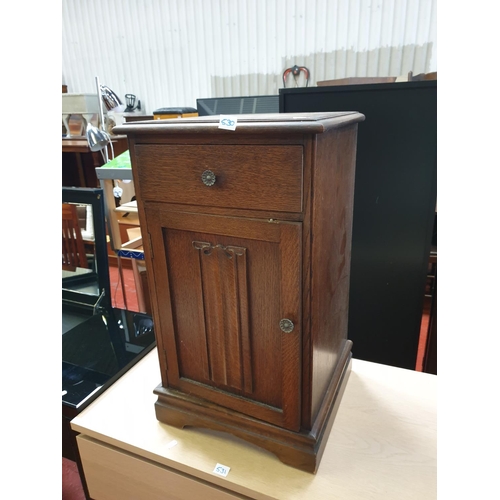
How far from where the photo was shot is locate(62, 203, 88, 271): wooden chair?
140 centimetres

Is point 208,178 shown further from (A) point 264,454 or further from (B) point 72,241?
(B) point 72,241

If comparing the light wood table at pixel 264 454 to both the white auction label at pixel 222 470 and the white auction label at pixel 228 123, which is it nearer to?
the white auction label at pixel 222 470

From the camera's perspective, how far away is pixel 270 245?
682 millimetres

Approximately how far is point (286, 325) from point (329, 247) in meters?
0.17

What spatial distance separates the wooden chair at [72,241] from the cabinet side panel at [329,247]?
3.14ft

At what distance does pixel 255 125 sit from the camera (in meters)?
0.60

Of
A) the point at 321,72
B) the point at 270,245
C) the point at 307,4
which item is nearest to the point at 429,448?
the point at 270,245

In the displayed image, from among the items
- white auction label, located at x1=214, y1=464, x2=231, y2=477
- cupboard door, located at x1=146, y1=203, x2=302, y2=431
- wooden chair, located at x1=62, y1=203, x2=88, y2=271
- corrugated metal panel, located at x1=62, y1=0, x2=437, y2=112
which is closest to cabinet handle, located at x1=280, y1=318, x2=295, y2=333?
cupboard door, located at x1=146, y1=203, x2=302, y2=431

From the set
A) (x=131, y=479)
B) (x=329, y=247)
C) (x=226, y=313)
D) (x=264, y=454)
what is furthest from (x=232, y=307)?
(x=131, y=479)

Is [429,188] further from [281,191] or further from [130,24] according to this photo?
[130,24]

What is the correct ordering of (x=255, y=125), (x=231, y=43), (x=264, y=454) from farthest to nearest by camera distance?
1. (x=231, y=43)
2. (x=264, y=454)
3. (x=255, y=125)

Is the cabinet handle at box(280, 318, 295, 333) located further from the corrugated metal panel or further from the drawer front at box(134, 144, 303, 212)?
the corrugated metal panel

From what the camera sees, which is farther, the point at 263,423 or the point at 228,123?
the point at 263,423

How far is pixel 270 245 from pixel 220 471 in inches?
18.0
